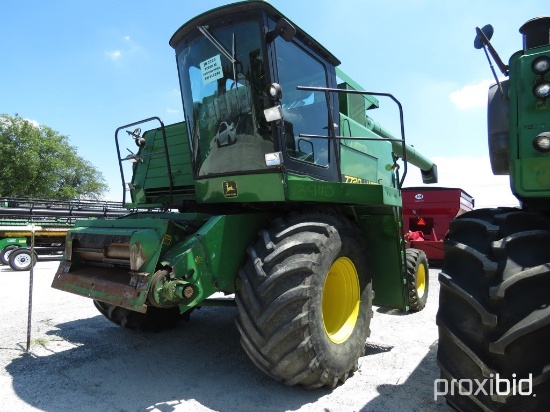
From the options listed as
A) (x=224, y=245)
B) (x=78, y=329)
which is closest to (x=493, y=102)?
(x=224, y=245)

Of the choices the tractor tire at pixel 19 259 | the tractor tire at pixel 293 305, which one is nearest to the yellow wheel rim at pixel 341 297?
the tractor tire at pixel 293 305

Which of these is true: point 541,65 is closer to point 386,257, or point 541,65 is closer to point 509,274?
point 509,274

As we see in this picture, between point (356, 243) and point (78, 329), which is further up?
point (356, 243)

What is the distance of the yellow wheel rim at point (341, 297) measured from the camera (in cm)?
350

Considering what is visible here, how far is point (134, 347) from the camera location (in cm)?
401

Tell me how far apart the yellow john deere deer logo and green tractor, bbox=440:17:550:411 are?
1814 millimetres

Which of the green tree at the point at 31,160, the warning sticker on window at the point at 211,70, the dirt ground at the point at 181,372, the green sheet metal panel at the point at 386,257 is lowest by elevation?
the dirt ground at the point at 181,372

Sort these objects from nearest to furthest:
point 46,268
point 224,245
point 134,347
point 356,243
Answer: point 224,245 → point 356,243 → point 134,347 → point 46,268

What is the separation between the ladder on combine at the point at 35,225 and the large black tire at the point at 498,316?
11539 mm

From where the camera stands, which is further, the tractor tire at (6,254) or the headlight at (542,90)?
the tractor tire at (6,254)

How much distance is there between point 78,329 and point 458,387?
419cm

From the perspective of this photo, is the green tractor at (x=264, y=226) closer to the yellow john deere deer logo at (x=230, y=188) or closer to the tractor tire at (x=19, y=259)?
the yellow john deere deer logo at (x=230, y=188)

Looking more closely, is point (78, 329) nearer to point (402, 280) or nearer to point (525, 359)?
point (402, 280)

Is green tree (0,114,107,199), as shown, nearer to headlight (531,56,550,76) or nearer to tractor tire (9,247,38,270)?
tractor tire (9,247,38,270)
